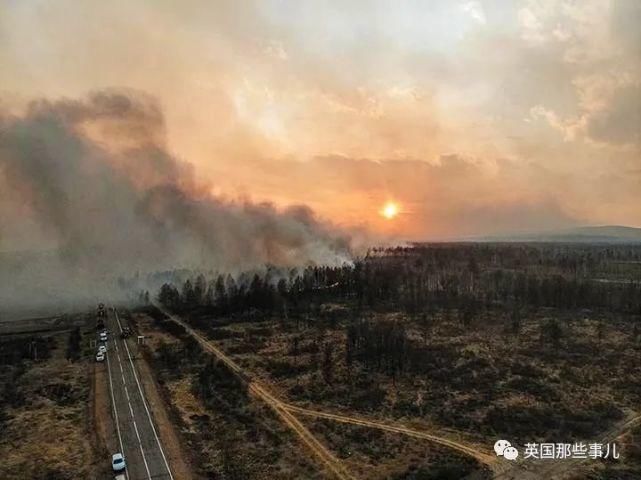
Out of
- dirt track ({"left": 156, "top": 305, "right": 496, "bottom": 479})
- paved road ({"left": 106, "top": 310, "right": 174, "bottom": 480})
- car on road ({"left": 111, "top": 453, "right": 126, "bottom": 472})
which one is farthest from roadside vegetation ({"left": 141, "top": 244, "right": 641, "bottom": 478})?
car on road ({"left": 111, "top": 453, "right": 126, "bottom": 472})

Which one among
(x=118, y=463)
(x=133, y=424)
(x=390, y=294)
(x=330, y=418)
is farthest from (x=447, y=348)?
(x=390, y=294)

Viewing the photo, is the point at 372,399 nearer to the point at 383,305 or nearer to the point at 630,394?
the point at 630,394

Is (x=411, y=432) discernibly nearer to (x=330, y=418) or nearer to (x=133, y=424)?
(x=330, y=418)

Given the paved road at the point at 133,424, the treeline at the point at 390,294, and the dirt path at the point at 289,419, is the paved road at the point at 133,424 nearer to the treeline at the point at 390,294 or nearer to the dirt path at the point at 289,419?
the dirt path at the point at 289,419

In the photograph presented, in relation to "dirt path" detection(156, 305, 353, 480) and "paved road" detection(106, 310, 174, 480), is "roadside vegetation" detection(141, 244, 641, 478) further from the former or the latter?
"paved road" detection(106, 310, 174, 480)

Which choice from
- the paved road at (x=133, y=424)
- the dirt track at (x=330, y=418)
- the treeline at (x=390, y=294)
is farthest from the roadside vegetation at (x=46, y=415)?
the treeline at (x=390, y=294)

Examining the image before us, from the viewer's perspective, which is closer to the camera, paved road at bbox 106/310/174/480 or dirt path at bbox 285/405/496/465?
paved road at bbox 106/310/174/480
